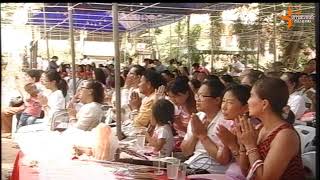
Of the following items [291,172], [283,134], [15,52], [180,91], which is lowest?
[291,172]

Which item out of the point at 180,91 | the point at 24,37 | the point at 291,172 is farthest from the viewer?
the point at 180,91

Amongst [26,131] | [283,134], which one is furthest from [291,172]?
[26,131]

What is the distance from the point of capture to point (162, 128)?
7.72 feet

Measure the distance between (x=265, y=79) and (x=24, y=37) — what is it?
3.46 feet

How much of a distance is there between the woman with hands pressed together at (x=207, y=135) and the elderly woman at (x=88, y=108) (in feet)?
1.44

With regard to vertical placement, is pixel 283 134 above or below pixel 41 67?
below

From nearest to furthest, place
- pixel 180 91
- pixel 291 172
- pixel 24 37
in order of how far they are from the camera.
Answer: pixel 291 172 → pixel 24 37 → pixel 180 91

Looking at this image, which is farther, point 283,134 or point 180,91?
point 180,91

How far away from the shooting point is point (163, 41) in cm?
221

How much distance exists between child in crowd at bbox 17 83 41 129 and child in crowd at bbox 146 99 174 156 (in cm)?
54

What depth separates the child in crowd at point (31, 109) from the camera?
2.25 meters

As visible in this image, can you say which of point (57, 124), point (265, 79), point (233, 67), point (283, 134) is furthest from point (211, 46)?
point (57, 124)

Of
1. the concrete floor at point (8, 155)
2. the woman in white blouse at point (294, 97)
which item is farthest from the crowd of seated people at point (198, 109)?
the concrete floor at point (8, 155)

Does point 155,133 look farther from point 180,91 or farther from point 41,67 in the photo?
point 41,67
